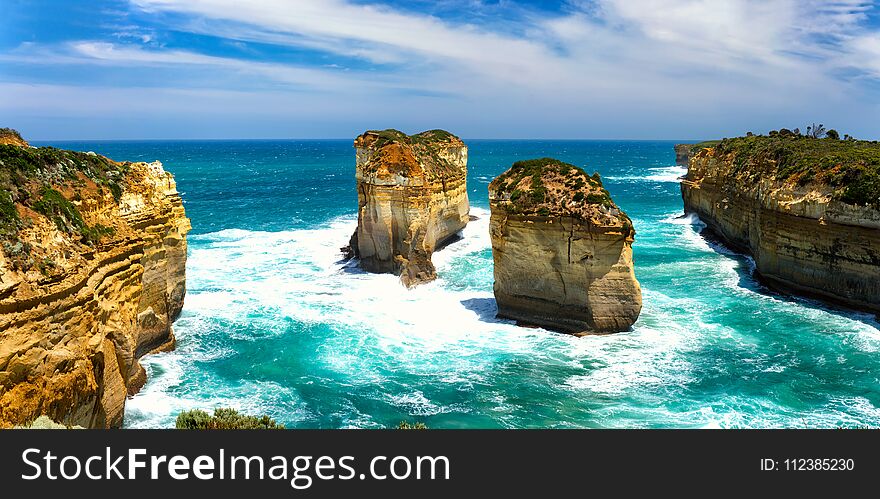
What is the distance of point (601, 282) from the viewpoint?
85.1ft

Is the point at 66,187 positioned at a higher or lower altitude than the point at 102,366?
higher

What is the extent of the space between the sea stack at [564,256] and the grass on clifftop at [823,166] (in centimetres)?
1308

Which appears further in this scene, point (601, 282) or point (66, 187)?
point (601, 282)

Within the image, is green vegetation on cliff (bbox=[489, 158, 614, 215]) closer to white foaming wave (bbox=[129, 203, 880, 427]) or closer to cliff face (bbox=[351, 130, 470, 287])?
white foaming wave (bbox=[129, 203, 880, 427])

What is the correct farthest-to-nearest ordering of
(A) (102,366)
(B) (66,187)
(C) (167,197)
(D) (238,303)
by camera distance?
(D) (238,303)
(C) (167,197)
(B) (66,187)
(A) (102,366)

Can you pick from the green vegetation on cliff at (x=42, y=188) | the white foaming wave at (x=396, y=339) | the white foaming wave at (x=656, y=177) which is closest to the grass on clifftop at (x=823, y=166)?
the white foaming wave at (x=396, y=339)

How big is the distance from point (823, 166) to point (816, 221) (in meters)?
4.00

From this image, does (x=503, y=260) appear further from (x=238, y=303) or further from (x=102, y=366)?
(x=102, y=366)

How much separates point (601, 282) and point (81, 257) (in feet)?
63.6

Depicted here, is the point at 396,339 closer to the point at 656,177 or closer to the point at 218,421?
the point at 218,421

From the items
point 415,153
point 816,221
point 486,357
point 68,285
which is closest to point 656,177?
point 415,153

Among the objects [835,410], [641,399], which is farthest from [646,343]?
[835,410]

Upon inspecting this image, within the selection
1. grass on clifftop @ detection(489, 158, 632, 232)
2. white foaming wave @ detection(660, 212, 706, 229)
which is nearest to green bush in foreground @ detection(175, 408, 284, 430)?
grass on clifftop @ detection(489, 158, 632, 232)

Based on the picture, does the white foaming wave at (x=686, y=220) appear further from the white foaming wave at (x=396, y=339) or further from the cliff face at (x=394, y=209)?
the cliff face at (x=394, y=209)
